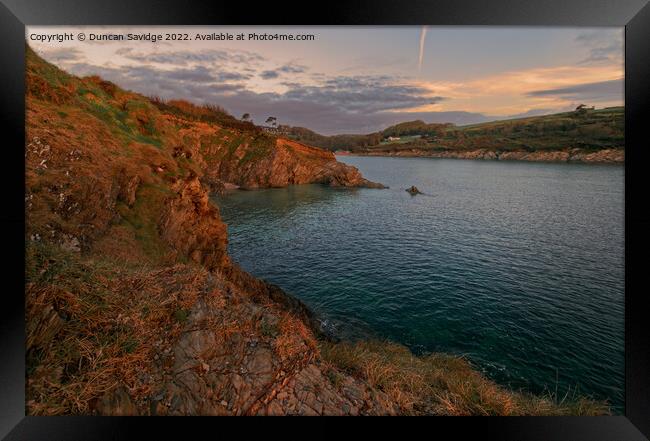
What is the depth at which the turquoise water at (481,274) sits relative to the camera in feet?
35.9

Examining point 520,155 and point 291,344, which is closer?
point 291,344

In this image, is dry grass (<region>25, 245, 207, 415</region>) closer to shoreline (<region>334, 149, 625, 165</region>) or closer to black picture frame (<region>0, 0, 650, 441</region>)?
black picture frame (<region>0, 0, 650, 441</region>)

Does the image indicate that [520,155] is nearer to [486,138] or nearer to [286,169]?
[486,138]

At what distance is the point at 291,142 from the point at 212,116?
20.8 metres

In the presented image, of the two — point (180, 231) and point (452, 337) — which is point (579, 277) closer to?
point (452, 337)

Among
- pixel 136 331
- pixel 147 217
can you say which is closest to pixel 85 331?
pixel 136 331

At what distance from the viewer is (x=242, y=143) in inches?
2566

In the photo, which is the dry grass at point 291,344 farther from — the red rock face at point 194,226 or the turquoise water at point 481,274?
the turquoise water at point 481,274

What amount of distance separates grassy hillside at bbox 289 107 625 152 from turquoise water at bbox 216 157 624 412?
1214 cm

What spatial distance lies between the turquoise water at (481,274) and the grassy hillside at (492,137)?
39.8 ft

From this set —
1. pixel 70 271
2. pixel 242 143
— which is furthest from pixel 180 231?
pixel 242 143

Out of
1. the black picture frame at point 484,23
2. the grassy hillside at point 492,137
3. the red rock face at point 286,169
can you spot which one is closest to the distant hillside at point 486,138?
the grassy hillside at point 492,137

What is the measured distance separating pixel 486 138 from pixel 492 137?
2.12 metres

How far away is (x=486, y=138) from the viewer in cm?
8344
